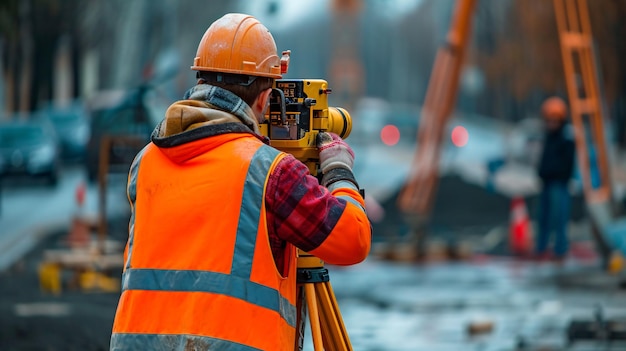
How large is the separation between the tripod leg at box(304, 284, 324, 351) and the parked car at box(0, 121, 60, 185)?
77.4 feet

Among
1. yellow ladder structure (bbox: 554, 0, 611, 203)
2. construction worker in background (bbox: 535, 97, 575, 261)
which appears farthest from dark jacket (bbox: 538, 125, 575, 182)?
yellow ladder structure (bbox: 554, 0, 611, 203)

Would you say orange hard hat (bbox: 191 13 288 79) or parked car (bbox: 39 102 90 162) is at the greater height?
orange hard hat (bbox: 191 13 288 79)

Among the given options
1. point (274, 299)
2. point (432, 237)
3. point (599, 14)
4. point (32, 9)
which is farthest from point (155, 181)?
point (32, 9)

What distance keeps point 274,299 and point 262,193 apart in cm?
29

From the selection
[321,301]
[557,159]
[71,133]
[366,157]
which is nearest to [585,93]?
[557,159]

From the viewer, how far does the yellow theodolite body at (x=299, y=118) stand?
13.2ft

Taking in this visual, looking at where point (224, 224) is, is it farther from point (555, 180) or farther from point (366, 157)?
point (366, 157)

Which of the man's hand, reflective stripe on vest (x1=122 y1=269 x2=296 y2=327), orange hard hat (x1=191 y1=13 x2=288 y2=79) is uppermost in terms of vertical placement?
orange hard hat (x1=191 y1=13 x2=288 y2=79)

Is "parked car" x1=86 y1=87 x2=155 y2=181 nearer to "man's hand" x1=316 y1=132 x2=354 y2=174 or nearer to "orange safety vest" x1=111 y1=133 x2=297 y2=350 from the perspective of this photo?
"man's hand" x1=316 y1=132 x2=354 y2=174

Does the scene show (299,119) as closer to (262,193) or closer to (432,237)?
(262,193)

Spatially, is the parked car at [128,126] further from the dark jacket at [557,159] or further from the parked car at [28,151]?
the parked car at [28,151]

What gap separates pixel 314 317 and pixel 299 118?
0.63 meters

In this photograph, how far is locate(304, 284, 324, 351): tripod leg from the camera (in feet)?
12.5

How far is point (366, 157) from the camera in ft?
116
